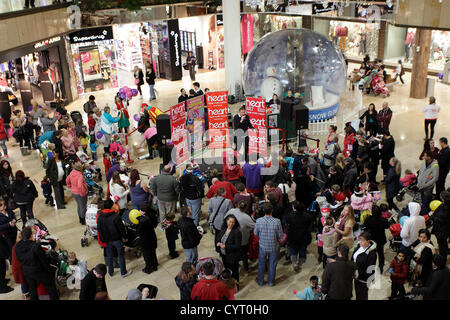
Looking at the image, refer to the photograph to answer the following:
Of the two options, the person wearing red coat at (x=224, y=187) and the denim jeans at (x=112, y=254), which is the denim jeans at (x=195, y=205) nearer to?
the person wearing red coat at (x=224, y=187)

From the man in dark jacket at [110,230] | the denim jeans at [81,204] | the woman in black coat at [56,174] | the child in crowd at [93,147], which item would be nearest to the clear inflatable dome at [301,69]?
the child in crowd at [93,147]

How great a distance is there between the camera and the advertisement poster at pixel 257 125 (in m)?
11.7

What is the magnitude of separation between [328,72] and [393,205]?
738 cm

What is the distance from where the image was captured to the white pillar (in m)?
16.6

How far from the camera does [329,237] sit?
672 centimetres

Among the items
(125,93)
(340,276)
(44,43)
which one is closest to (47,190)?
(125,93)

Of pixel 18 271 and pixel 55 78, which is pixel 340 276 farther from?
pixel 55 78

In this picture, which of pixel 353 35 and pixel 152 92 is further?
pixel 353 35

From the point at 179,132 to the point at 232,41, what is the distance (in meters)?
6.86

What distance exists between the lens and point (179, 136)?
11188 millimetres

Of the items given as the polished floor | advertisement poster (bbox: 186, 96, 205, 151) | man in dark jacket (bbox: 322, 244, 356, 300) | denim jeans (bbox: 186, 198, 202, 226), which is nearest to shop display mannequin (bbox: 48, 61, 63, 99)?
the polished floor

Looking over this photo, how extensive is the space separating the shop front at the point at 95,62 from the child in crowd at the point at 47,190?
9788 mm
